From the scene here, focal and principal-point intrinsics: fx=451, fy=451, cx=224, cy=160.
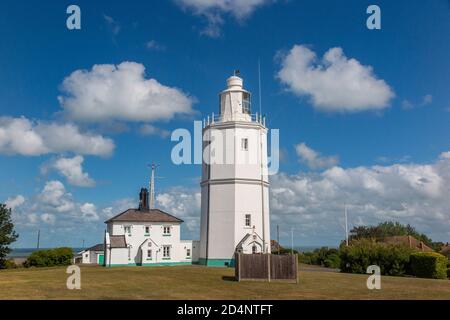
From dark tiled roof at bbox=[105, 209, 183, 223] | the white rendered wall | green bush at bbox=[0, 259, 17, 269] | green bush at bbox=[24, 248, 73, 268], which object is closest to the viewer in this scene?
the white rendered wall

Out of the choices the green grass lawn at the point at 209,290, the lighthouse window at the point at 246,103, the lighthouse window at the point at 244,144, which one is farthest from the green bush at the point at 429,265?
the lighthouse window at the point at 246,103

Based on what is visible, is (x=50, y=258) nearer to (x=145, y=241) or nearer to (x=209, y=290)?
(x=145, y=241)

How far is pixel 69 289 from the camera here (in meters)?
19.2

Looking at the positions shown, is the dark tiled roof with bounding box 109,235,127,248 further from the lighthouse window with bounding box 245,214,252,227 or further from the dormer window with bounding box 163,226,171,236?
the lighthouse window with bounding box 245,214,252,227

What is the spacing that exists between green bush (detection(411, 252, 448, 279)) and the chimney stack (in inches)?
932

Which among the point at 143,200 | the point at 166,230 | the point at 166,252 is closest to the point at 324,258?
the point at 166,252

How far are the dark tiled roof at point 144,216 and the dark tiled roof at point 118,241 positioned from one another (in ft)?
5.17

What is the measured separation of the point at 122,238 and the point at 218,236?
859 centimetres

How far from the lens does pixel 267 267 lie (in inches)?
915

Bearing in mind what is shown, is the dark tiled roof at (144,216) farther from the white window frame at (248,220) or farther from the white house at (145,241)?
the white window frame at (248,220)

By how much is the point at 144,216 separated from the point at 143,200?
2171 millimetres

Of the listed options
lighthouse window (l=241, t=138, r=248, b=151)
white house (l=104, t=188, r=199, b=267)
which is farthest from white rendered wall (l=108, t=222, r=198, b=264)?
lighthouse window (l=241, t=138, r=248, b=151)

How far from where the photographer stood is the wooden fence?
2288 centimetres
